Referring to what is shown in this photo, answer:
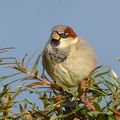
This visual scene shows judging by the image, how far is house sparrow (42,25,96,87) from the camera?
205 cm

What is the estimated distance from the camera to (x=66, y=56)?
2166mm

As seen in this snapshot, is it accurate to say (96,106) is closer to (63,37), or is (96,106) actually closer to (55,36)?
(55,36)

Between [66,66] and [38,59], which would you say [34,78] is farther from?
[66,66]

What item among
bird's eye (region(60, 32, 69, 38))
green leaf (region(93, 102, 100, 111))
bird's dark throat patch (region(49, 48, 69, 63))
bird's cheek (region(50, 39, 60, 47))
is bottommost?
bird's dark throat patch (region(49, 48, 69, 63))

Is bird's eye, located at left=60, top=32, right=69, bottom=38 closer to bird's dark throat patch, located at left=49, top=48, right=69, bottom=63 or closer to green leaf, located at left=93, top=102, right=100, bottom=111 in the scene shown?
bird's dark throat patch, located at left=49, top=48, right=69, bottom=63

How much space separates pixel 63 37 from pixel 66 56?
0.13 m

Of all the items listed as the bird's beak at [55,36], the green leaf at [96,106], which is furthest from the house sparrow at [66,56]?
the green leaf at [96,106]

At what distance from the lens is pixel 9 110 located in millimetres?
958

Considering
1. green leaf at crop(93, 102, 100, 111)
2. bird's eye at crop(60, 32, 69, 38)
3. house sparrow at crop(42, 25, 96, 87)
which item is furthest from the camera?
bird's eye at crop(60, 32, 69, 38)

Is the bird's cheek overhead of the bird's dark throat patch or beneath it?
overhead

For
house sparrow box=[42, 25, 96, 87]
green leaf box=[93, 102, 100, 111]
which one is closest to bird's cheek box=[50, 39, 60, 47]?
house sparrow box=[42, 25, 96, 87]

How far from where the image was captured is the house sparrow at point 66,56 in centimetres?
205

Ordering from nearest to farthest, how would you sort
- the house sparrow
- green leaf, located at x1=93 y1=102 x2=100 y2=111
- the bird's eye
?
green leaf, located at x1=93 y1=102 x2=100 y2=111 → the house sparrow → the bird's eye

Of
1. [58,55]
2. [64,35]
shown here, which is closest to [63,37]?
[64,35]
